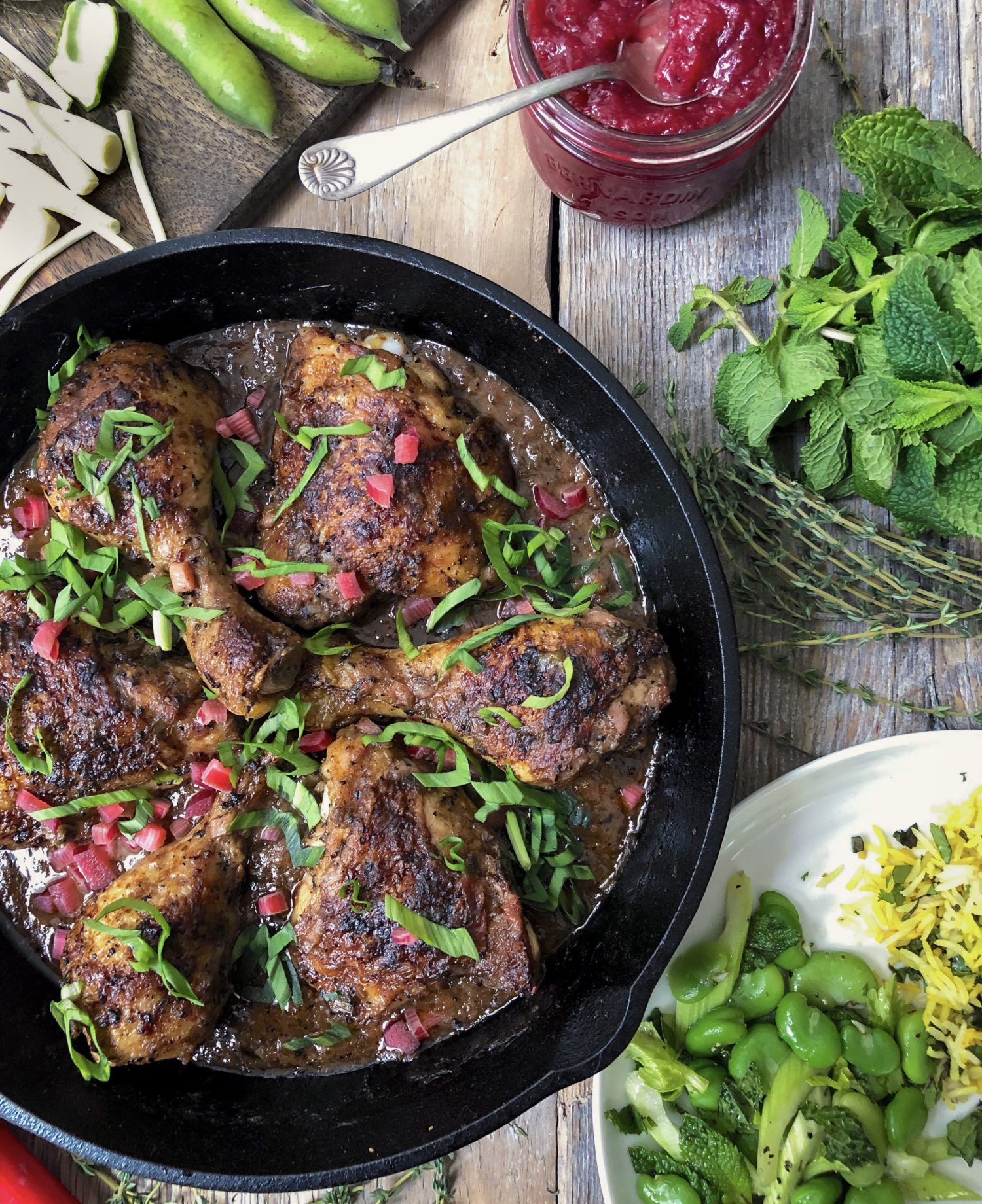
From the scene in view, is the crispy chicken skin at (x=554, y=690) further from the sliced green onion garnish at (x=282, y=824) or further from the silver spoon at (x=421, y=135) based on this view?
the silver spoon at (x=421, y=135)

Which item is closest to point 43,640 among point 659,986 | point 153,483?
point 153,483

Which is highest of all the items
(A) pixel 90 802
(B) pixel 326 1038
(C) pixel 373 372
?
(C) pixel 373 372

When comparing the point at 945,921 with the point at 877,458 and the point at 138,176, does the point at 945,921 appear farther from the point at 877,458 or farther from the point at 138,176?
the point at 138,176

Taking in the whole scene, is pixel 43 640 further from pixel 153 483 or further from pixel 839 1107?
pixel 839 1107

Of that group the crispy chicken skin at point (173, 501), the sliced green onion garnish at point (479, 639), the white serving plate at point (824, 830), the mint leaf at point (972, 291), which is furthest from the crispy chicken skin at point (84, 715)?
the mint leaf at point (972, 291)

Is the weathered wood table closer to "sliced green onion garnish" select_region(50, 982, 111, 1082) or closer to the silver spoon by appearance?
the silver spoon

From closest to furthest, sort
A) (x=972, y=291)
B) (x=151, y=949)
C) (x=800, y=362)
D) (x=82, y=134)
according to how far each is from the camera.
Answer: (x=972, y=291)
(x=151, y=949)
(x=800, y=362)
(x=82, y=134)

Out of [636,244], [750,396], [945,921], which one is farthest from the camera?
[636,244]

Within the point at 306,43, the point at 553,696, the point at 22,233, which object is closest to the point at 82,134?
the point at 22,233
